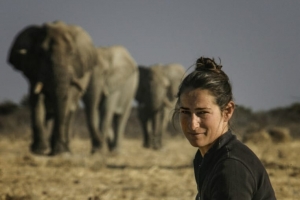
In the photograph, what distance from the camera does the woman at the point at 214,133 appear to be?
3.31 m

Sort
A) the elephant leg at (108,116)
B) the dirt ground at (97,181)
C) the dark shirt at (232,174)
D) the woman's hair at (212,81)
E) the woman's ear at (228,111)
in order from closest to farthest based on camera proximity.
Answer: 1. the dark shirt at (232,174)
2. the woman's hair at (212,81)
3. the woman's ear at (228,111)
4. the dirt ground at (97,181)
5. the elephant leg at (108,116)

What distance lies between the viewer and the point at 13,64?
1584 cm

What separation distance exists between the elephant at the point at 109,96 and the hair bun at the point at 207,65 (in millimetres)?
12919

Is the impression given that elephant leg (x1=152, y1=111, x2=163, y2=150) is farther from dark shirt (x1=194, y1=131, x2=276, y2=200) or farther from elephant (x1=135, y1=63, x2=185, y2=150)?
dark shirt (x1=194, y1=131, x2=276, y2=200)

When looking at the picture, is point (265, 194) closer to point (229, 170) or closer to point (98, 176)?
point (229, 170)

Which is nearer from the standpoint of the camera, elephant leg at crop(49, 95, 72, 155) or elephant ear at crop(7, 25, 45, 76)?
elephant leg at crop(49, 95, 72, 155)

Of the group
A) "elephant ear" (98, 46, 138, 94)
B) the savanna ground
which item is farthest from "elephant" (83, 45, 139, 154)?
the savanna ground

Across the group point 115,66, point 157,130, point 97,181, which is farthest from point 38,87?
point 157,130

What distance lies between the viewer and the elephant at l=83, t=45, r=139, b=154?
695 inches

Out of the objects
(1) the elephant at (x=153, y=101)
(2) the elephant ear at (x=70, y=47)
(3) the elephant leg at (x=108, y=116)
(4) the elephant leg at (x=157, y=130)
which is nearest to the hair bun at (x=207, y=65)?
(2) the elephant ear at (x=70, y=47)

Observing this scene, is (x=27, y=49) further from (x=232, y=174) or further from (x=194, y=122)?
(x=232, y=174)

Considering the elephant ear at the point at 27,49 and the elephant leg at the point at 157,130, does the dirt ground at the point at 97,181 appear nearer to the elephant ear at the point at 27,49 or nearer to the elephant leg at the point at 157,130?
the elephant ear at the point at 27,49

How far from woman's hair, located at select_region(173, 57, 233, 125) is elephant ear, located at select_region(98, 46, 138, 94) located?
15245 millimetres

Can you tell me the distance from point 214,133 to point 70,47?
1166cm
